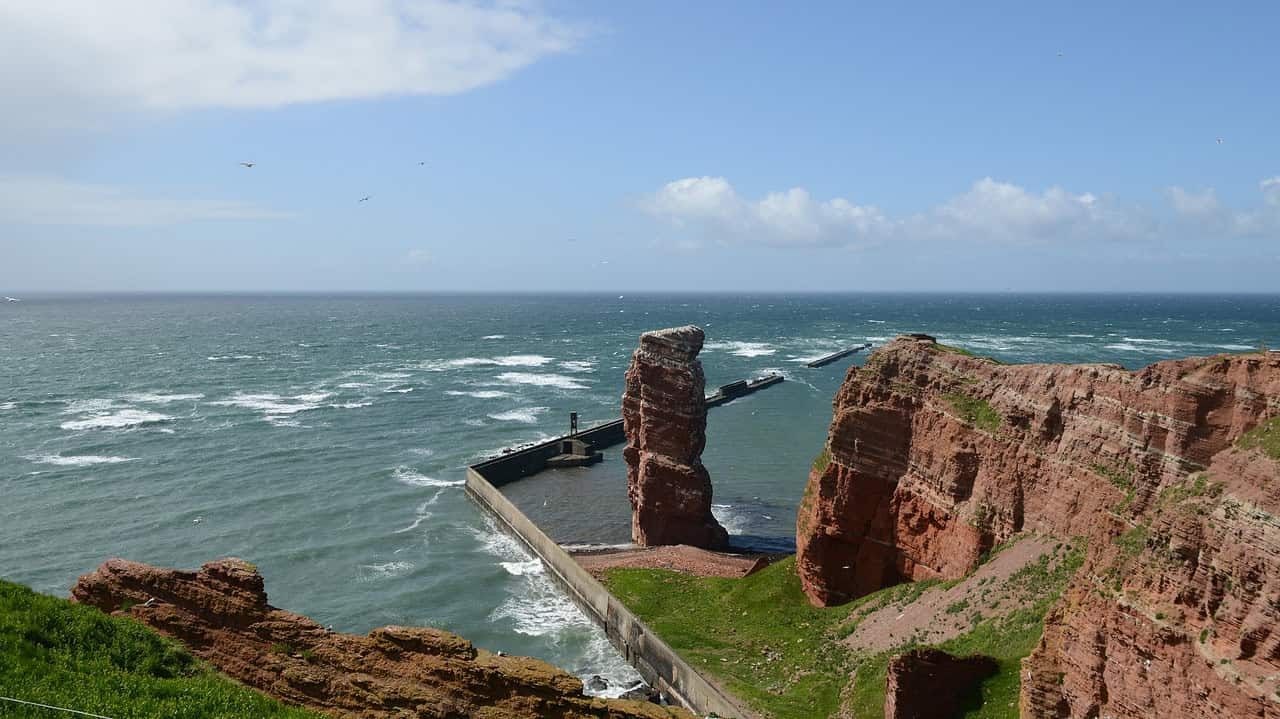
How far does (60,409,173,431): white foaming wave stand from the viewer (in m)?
84.1

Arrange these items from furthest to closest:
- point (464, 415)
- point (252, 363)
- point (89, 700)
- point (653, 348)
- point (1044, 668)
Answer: point (252, 363) < point (464, 415) < point (653, 348) < point (1044, 668) < point (89, 700)

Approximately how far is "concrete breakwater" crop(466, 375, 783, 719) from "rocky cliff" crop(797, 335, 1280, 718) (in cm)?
727

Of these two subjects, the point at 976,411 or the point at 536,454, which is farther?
the point at 536,454

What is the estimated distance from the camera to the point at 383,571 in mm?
50188

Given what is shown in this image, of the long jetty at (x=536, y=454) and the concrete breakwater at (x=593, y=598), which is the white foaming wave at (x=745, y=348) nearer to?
the long jetty at (x=536, y=454)

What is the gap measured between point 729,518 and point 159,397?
75355mm

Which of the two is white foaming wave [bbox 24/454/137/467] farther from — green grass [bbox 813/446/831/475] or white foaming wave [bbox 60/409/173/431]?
green grass [bbox 813/446/831/475]

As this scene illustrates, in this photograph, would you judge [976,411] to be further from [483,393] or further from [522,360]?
[522,360]

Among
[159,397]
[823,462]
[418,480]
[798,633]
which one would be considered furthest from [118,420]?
[798,633]

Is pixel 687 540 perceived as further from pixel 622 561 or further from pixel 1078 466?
pixel 1078 466

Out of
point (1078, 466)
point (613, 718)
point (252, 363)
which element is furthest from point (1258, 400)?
point (252, 363)

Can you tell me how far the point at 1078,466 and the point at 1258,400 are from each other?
217 inches

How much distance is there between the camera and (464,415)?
95438 millimetres

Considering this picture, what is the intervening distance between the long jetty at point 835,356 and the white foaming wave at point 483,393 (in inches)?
2296
